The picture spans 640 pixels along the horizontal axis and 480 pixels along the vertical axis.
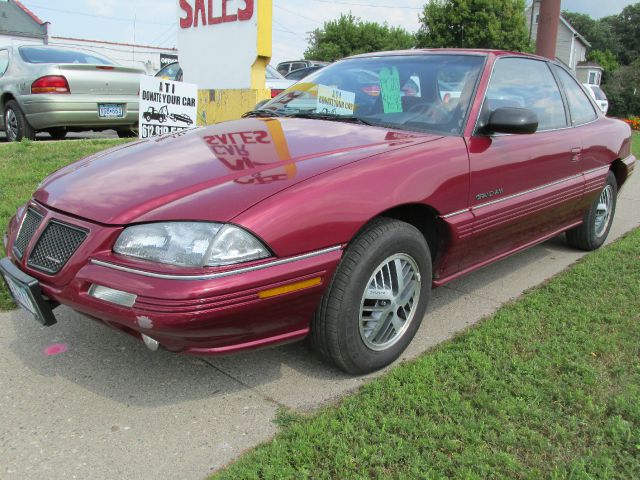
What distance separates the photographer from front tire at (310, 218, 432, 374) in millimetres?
2359

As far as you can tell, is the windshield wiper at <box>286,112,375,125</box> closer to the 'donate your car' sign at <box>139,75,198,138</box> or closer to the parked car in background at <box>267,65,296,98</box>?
the 'donate your car' sign at <box>139,75,198,138</box>

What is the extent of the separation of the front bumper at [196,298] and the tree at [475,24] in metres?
39.2

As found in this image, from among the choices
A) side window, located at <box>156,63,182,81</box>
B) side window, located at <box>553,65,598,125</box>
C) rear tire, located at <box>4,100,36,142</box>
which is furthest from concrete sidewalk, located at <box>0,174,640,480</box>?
side window, located at <box>156,63,182,81</box>

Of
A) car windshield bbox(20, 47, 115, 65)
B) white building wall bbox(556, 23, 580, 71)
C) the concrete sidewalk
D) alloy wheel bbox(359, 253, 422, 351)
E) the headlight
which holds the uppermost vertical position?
white building wall bbox(556, 23, 580, 71)

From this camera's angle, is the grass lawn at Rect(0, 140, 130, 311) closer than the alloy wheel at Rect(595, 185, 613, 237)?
No

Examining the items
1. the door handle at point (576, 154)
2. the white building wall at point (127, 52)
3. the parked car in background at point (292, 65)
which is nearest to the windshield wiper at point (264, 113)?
the door handle at point (576, 154)

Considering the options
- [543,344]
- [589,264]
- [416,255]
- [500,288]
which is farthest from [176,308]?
[589,264]

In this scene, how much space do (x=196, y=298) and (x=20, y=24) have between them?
43.2 metres

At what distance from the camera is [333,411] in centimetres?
230

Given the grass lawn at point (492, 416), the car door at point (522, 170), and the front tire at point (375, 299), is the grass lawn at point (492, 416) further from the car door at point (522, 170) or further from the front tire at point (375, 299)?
the car door at point (522, 170)

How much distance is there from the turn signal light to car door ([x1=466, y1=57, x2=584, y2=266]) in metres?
5.20

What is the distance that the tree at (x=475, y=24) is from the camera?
3803 centimetres

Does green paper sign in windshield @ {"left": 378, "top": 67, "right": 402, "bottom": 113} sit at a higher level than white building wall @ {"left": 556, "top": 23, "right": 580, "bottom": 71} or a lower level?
lower

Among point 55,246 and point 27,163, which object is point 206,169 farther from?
point 27,163
